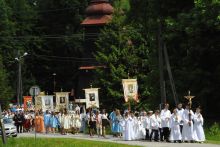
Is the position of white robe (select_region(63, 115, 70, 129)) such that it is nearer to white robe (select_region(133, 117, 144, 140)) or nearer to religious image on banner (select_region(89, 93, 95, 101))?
religious image on banner (select_region(89, 93, 95, 101))

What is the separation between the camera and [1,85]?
71.7 metres

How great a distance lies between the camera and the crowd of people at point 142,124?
3161 centimetres

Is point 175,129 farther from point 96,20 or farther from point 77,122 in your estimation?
point 96,20

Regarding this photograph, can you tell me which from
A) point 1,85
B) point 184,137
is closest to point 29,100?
→ point 1,85

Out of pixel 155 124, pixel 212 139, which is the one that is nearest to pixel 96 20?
pixel 155 124

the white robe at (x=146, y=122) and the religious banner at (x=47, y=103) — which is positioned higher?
the religious banner at (x=47, y=103)

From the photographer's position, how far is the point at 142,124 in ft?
113

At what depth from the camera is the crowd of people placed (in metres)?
31.6

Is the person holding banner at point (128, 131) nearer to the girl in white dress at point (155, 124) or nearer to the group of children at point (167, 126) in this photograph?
the group of children at point (167, 126)

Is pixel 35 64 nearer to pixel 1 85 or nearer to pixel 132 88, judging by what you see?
pixel 1 85

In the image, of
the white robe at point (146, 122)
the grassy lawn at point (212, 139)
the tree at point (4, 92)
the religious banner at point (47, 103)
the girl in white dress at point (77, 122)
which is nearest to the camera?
the grassy lawn at point (212, 139)

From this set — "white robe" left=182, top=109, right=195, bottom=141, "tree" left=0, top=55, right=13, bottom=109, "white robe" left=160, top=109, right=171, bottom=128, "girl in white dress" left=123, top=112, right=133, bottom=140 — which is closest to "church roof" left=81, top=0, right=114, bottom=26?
"tree" left=0, top=55, right=13, bottom=109

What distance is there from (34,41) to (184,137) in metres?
58.6

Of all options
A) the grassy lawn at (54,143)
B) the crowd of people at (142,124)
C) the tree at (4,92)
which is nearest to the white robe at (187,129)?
the crowd of people at (142,124)
